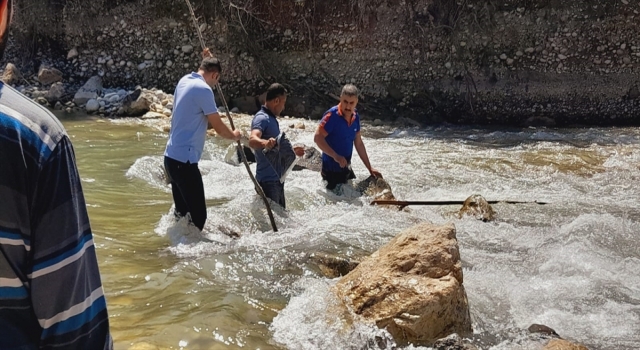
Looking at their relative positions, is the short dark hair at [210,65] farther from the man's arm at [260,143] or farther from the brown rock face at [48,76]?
the brown rock face at [48,76]

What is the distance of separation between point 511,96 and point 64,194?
13943mm

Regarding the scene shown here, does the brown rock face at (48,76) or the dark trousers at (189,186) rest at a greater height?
the brown rock face at (48,76)

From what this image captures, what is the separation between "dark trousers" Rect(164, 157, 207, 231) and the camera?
5020 mm

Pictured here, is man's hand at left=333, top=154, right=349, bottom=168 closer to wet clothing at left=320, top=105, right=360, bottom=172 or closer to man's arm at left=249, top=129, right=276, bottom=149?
wet clothing at left=320, top=105, right=360, bottom=172

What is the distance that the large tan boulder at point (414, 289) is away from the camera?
11.4ft

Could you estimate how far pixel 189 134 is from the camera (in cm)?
496

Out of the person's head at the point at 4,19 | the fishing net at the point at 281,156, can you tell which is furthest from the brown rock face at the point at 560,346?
the fishing net at the point at 281,156

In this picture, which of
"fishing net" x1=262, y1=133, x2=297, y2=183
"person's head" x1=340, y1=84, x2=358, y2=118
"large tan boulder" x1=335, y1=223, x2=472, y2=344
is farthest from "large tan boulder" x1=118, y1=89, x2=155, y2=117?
"large tan boulder" x1=335, y1=223, x2=472, y2=344

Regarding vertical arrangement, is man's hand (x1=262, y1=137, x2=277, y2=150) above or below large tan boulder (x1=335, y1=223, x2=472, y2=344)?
above

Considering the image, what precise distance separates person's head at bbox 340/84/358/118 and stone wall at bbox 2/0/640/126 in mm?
7044

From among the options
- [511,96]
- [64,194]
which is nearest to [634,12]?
[511,96]

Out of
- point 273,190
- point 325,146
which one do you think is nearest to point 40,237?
point 273,190

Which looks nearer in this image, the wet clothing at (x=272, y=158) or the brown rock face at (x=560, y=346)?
the brown rock face at (x=560, y=346)

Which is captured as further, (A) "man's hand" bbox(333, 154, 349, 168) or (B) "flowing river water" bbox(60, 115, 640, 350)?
(A) "man's hand" bbox(333, 154, 349, 168)
